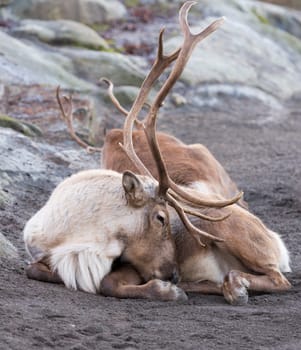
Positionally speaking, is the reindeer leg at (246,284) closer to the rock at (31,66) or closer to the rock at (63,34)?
the rock at (31,66)

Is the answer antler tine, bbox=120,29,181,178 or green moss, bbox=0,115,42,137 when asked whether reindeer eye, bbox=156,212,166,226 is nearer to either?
antler tine, bbox=120,29,181,178

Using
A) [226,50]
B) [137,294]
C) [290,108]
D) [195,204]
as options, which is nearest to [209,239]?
[195,204]

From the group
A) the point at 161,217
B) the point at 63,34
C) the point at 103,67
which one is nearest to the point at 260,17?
the point at 63,34

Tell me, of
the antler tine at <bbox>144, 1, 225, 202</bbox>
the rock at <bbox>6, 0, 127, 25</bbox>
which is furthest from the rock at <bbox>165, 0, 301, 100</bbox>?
the antler tine at <bbox>144, 1, 225, 202</bbox>

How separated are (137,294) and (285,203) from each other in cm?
360

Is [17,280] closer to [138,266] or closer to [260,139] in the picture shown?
[138,266]

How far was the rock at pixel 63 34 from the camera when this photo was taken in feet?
53.4

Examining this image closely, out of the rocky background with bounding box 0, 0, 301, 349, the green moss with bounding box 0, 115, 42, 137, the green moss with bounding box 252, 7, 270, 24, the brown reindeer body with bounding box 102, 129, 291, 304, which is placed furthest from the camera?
the green moss with bounding box 252, 7, 270, 24

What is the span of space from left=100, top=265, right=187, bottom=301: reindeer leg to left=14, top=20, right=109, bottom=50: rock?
10942 millimetres

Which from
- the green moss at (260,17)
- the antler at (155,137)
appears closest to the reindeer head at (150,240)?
the antler at (155,137)

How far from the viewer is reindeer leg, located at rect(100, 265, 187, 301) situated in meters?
5.71

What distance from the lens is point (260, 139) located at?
13312 mm

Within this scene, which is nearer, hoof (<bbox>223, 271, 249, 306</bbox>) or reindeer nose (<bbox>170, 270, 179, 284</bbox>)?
hoof (<bbox>223, 271, 249, 306</bbox>)

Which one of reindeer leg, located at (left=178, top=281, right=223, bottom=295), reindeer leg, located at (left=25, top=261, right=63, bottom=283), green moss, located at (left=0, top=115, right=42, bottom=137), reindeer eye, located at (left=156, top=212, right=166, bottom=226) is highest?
reindeer eye, located at (left=156, top=212, right=166, bottom=226)
